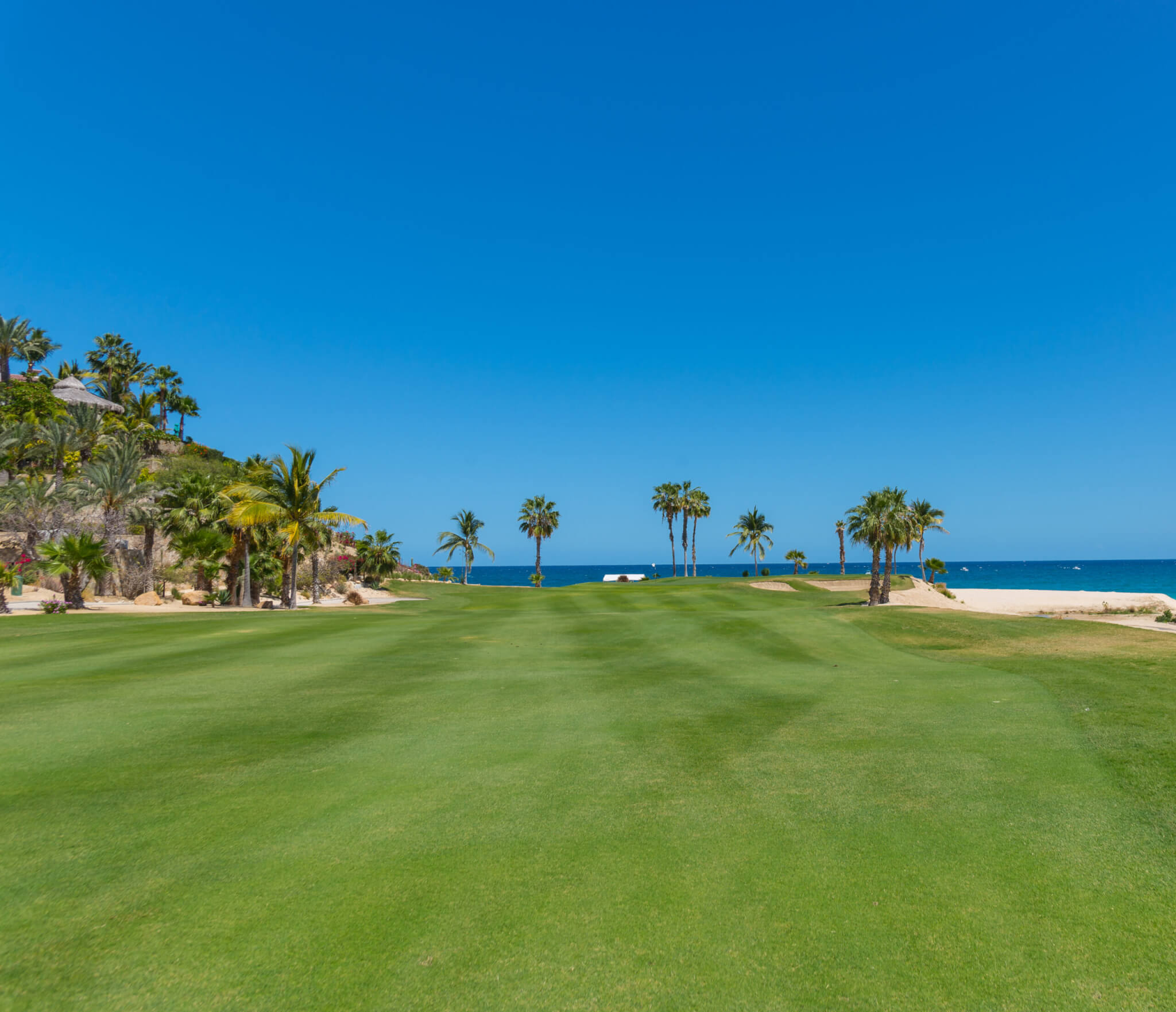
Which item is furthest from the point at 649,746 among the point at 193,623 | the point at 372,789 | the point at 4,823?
the point at 193,623

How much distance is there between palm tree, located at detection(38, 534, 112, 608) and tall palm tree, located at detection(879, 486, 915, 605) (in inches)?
1929

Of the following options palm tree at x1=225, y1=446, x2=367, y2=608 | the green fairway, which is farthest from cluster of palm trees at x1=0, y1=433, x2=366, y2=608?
the green fairway

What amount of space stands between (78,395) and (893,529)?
87.0m

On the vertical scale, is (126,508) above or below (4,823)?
above

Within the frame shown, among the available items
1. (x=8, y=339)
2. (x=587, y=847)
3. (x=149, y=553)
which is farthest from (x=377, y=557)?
(x=587, y=847)

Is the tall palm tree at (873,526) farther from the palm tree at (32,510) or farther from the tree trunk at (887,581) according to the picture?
the palm tree at (32,510)

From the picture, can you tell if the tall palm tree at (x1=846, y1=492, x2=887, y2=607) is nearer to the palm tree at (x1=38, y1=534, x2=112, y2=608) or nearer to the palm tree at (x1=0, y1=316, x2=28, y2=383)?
the palm tree at (x1=38, y1=534, x2=112, y2=608)

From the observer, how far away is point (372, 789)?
A: 689cm

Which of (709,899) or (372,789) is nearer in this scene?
(709,899)

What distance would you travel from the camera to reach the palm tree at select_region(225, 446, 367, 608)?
40.4m

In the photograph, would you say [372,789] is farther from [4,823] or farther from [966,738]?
[966,738]

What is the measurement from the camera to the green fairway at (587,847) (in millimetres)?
3895

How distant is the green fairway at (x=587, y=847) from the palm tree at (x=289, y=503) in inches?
1171

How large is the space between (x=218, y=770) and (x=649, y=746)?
17.3 ft
